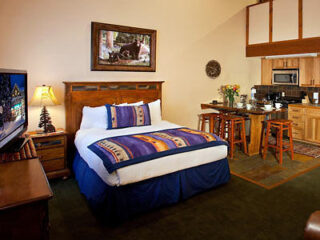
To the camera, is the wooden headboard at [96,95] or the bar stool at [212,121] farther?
the bar stool at [212,121]

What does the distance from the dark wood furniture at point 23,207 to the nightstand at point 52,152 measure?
6.88 ft

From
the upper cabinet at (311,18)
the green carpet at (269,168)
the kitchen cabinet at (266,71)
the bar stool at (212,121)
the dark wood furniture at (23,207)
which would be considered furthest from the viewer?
the kitchen cabinet at (266,71)

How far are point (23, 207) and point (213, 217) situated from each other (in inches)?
79.5

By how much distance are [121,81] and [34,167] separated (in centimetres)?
297

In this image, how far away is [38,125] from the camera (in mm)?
3637

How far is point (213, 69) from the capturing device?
18.6 ft

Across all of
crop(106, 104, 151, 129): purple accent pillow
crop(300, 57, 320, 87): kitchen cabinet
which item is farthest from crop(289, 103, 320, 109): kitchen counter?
crop(106, 104, 151, 129): purple accent pillow

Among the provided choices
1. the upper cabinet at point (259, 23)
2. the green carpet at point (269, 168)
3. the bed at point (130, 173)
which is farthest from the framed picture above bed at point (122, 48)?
the upper cabinet at point (259, 23)

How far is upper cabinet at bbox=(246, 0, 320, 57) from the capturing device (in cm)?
498

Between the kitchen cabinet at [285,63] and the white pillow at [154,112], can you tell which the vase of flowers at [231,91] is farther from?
the white pillow at [154,112]

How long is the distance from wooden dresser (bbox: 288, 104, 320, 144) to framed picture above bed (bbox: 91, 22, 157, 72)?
11.2ft

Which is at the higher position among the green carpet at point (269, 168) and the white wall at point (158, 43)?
the white wall at point (158, 43)

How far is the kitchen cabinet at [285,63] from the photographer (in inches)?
232

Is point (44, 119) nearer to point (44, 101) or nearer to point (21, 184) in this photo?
point (44, 101)
